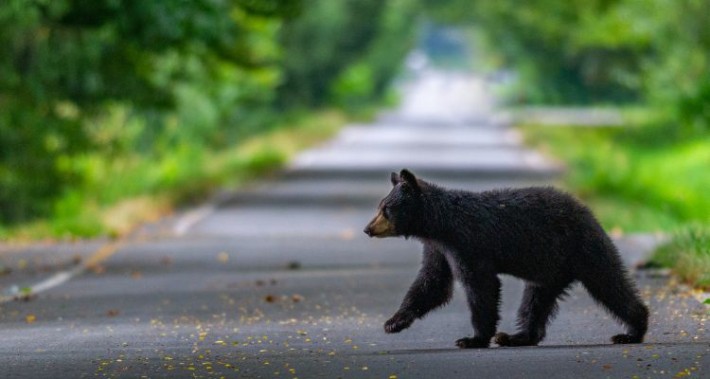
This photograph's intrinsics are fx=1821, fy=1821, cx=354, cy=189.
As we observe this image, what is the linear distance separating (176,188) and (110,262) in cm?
1057

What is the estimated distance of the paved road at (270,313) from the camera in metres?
9.95

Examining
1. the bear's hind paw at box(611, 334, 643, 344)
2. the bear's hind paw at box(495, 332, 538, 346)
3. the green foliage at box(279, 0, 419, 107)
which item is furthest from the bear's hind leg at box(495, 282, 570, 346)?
the green foliage at box(279, 0, 419, 107)

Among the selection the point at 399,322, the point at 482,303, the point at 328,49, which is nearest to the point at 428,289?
the point at 399,322

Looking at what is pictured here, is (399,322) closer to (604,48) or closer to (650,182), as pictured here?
(650,182)

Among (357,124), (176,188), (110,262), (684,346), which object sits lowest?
(684,346)

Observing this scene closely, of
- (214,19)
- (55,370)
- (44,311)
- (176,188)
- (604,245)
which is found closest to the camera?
(55,370)

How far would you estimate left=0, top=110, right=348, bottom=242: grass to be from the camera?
24.2 m

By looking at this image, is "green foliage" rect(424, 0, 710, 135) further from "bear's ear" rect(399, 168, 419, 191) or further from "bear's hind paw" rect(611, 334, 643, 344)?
"bear's ear" rect(399, 168, 419, 191)

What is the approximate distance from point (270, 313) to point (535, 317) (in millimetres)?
3059

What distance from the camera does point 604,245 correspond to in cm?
1079

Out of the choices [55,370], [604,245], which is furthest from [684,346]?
[55,370]

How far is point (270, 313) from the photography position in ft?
44.2

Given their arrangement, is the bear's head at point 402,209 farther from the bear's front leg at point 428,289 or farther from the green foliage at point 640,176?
the green foliage at point 640,176

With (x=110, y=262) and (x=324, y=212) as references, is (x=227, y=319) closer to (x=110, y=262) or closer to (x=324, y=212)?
(x=110, y=262)
